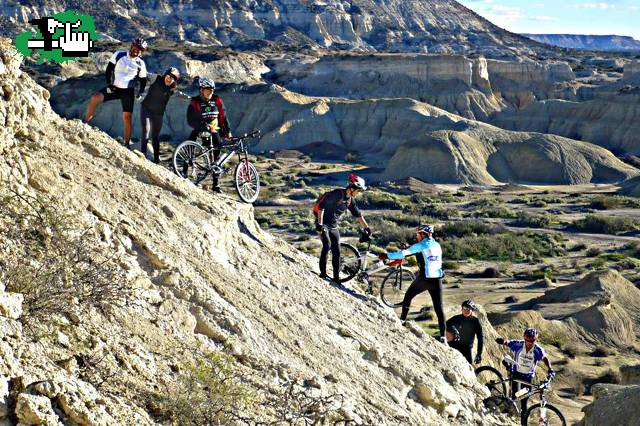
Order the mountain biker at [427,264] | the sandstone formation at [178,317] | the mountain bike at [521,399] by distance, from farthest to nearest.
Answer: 1. the mountain biker at [427,264]
2. the mountain bike at [521,399]
3. the sandstone formation at [178,317]

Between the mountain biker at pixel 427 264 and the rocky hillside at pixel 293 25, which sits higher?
the mountain biker at pixel 427 264

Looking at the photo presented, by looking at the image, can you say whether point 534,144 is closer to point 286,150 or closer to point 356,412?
point 286,150

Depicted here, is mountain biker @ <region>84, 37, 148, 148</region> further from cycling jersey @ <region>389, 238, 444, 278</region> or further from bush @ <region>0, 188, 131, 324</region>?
bush @ <region>0, 188, 131, 324</region>

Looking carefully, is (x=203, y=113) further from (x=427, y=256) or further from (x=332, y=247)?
(x=427, y=256)

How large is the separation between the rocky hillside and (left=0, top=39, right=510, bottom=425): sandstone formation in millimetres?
121978

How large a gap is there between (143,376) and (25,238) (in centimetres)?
149

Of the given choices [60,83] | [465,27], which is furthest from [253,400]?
[465,27]

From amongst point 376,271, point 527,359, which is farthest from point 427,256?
point 527,359

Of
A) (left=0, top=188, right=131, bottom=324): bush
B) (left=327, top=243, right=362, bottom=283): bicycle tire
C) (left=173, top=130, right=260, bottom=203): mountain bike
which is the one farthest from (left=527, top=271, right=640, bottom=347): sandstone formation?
(left=0, top=188, right=131, bottom=324): bush

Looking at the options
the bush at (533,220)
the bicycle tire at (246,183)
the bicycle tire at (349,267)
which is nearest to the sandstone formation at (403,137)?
the bush at (533,220)

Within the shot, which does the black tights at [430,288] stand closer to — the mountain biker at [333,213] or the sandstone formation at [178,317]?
the sandstone formation at [178,317]

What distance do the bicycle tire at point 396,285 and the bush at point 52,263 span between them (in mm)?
5368

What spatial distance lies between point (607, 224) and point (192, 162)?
3572cm

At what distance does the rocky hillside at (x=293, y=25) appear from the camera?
451ft
